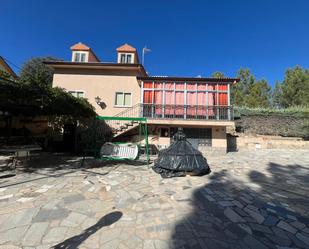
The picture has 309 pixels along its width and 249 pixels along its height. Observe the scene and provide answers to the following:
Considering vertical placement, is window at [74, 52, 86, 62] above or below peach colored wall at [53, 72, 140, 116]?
above

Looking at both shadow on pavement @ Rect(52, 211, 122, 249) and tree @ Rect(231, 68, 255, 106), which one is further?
tree @ Rect(231, 68, 255, 106)

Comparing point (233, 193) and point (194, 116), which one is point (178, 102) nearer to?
point (194, 116)

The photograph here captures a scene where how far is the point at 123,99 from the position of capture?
48.4 ft

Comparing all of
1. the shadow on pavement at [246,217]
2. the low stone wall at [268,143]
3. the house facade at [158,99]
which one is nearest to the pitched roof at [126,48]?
the house facade at [158,99]

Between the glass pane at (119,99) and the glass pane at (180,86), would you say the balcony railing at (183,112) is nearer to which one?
the glass pane at (180,86)

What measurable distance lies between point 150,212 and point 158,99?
1013 centimetres

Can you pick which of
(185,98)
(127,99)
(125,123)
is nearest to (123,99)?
(127,99)

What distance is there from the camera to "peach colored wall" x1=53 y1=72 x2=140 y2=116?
48.1ft

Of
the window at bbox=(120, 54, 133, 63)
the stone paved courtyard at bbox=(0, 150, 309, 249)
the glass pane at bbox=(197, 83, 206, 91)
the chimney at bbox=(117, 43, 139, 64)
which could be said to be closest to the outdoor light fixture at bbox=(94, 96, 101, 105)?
the chimney at bbox=(117, 43, 139, 64)

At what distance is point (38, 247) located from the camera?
2.67 metres

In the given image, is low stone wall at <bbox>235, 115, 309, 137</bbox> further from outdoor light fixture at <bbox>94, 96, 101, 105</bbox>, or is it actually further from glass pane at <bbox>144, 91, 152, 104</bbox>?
outdoor light fixture at <bbox>94, 96, 101, 105</bbox>

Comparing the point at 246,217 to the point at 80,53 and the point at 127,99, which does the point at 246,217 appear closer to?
the point at 127,99

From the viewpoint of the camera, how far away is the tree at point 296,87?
21.5 m

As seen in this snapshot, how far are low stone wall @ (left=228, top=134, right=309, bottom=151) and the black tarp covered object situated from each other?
9233mm
